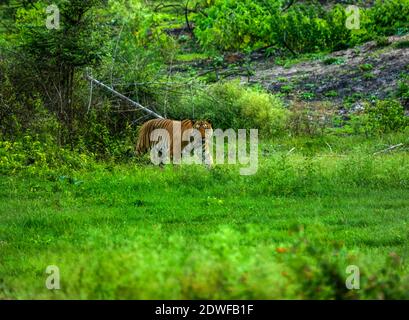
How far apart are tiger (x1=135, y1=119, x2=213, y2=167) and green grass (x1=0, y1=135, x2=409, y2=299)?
75cm

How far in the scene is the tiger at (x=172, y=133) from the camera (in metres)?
16.5

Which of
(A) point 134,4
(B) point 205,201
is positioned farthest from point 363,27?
(B) point 205,201

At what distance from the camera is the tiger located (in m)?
16.5

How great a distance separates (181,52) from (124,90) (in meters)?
18.1

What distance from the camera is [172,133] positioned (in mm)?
16906

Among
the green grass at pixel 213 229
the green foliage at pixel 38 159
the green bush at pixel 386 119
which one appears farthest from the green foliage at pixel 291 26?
the green foliage at pixel 38 159

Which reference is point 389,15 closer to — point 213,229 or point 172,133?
point 172,133

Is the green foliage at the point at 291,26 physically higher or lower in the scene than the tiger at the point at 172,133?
higher

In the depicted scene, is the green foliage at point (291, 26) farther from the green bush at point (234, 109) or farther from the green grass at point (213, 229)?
the green grass at point (213, 229)

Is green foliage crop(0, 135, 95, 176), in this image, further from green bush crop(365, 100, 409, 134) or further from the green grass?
green bush crop(365, 100, 409, 134)

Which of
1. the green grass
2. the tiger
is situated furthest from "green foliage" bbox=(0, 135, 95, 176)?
the tiger

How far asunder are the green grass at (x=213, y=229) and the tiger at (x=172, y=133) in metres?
0.75

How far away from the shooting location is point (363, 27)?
1355 inches
